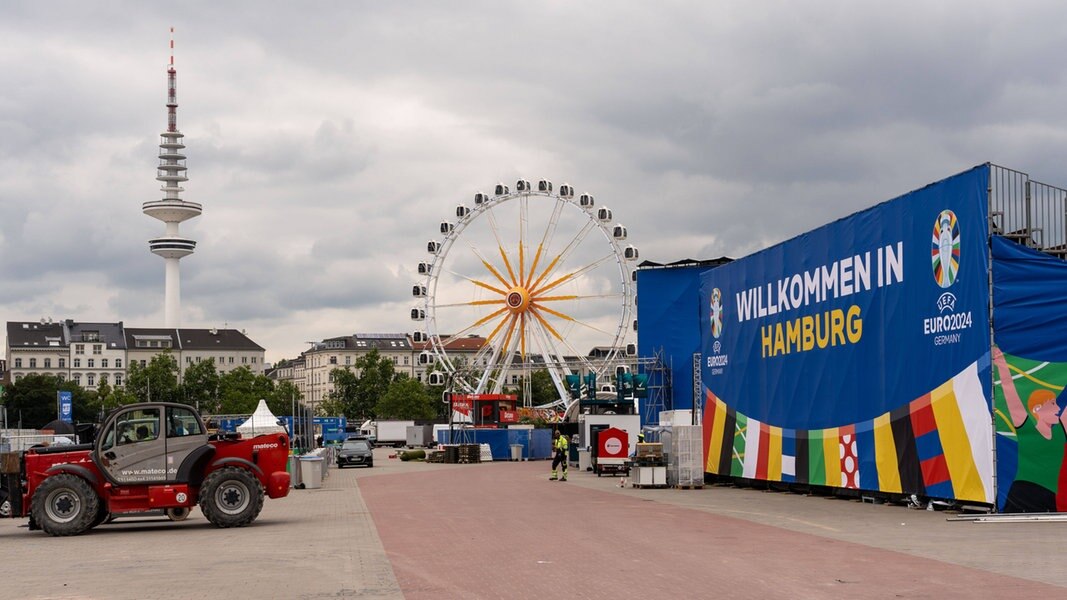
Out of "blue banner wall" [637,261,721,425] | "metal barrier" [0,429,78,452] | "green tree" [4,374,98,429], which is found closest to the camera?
"metal barrier" [0,429,78,452]

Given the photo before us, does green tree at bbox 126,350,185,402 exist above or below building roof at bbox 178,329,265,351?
below

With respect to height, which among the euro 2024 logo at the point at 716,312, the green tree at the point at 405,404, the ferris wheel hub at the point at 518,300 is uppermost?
the ferris wheel hub at the point at 518,300

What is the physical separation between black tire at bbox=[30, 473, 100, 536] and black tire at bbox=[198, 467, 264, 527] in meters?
2.01

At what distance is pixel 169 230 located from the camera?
17400 centimetres

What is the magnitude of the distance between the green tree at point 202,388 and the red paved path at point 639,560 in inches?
4634

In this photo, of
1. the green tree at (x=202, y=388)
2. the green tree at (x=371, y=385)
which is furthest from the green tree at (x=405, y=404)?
the green tree at (x=202, y=388)

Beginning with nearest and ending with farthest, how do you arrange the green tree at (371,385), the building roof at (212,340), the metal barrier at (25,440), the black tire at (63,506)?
the black tire at (63,506), the metal barrier at (25,440), the green tree at (371,385), the building roof at (212,340)

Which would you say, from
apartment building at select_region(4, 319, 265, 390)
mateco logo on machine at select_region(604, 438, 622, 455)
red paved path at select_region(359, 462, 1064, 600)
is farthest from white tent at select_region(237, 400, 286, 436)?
apartment building at select_region(4, 319, 265, 390)

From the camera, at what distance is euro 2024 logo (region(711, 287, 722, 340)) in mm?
38844

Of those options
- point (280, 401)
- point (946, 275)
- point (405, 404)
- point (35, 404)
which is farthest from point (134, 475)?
point (405, 404)

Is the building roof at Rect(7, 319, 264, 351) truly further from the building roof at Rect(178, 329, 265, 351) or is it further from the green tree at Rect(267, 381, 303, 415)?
the green tree at Rect(267, 381, 303, 415)

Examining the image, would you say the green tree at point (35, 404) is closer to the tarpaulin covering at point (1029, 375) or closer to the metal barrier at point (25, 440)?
the metal barrier at point (25, 440)

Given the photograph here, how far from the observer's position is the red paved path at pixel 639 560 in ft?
43.5

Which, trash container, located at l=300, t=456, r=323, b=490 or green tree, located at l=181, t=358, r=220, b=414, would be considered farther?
green tree, located at l=181, t=358, r=220, b=414
